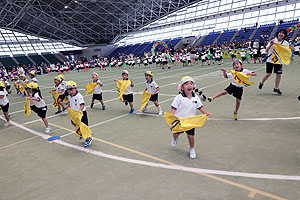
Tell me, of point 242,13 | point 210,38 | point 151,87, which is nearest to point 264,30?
point 242,13

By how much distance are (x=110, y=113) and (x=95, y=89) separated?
1510 mm

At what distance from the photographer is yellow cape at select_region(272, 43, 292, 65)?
26.6 feet

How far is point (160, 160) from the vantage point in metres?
4.56

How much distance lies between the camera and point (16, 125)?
8.50 m

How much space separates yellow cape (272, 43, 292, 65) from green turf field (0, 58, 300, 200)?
5.61ft

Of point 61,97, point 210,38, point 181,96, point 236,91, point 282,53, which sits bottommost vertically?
point 61,97

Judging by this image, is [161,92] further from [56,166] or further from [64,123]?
[56,166]

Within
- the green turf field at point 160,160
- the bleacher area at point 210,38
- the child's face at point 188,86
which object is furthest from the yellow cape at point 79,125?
the bleacher area at point 210,38

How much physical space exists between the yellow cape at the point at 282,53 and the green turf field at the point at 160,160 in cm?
171

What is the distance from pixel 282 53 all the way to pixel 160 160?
6.63 metres

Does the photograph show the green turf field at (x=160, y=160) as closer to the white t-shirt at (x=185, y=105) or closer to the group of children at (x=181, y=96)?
the group of children at (x=181, y=96)

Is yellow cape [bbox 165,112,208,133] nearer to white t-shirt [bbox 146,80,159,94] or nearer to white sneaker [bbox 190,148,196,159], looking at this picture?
white sneaker [bbox 190,148,196,159]

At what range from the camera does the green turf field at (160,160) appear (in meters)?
3.49

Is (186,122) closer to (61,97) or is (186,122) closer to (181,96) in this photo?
(181,96)
